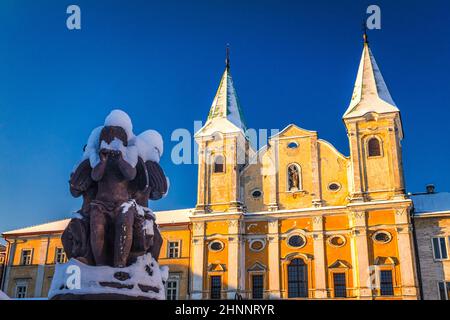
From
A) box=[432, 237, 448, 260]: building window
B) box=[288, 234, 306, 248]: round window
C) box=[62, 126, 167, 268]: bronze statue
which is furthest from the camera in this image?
box=[288, 234, 306, 248]: round window

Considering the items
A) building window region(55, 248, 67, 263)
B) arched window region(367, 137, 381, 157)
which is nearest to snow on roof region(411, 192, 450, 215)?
arched window region(367, 137, 381, 157)

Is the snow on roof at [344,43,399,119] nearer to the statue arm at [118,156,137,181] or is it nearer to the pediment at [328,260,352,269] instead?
the pediment at [328,260,352,269]

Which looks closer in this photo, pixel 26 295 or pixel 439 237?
pixel 439 237

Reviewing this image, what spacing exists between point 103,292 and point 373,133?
24.5 m

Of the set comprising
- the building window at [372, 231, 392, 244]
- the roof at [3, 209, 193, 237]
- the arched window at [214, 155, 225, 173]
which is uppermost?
the arched window at [214, 155, 225, 173]

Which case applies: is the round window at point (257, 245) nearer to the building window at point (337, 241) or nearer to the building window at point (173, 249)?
the building window at point (337, 241)

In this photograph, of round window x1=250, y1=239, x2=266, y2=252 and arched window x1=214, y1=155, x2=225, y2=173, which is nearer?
round window x1=250, y1=239, x2=266, y2=252

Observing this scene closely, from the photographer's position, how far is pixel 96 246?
10.5 m

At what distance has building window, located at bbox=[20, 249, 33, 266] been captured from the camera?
3606 cm

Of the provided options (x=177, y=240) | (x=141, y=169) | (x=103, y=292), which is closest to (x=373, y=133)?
(x=177, y=240)

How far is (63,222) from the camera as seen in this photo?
1496 inches

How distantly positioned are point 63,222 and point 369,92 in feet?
78.4

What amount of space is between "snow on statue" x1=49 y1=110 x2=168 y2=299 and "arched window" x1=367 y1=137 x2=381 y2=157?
70.0 ft
